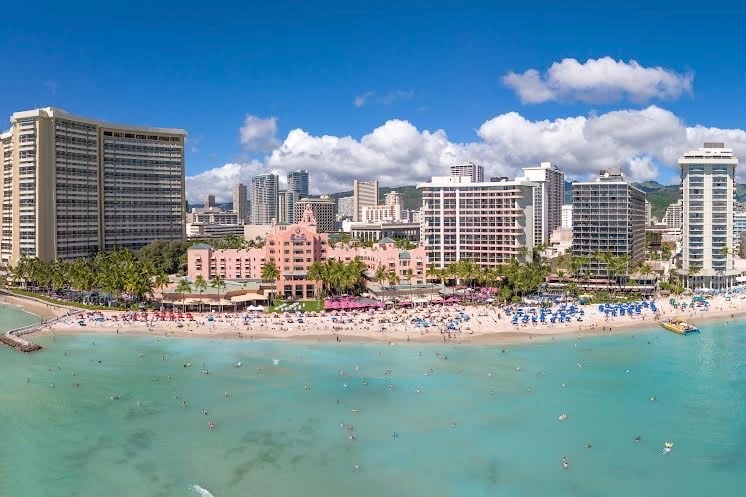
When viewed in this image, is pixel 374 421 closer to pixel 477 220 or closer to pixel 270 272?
pixel 270 272

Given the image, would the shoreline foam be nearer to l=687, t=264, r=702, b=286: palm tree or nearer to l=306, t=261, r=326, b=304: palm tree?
l=306, t=261, r=326, b=304: palm tree

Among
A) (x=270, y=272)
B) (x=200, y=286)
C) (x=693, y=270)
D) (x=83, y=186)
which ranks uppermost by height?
(x=83, y=186)

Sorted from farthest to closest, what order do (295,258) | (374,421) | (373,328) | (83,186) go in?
(83,186)
(295,258)
(373,328)
(374,421)

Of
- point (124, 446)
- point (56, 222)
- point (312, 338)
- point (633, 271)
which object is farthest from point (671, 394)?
point (56, 222)

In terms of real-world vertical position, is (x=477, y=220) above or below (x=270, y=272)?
above

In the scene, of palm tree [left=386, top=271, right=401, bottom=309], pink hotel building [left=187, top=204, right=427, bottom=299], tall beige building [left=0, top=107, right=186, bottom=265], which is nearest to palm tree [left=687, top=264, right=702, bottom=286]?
pink hotel building [left=187, top=204, right=427, bottom=299]

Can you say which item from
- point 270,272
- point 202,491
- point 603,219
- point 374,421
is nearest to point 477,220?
point 603,219
